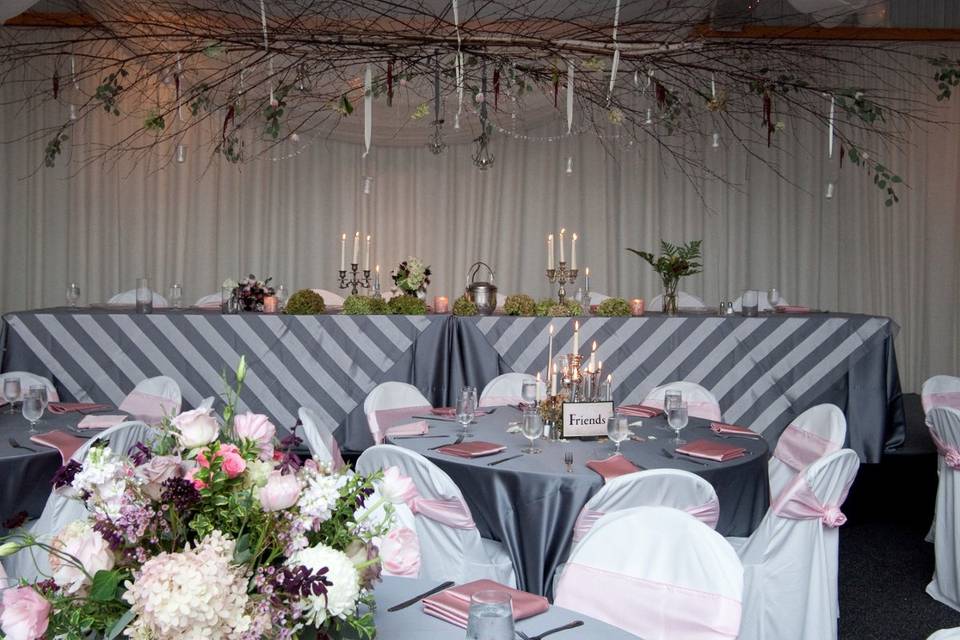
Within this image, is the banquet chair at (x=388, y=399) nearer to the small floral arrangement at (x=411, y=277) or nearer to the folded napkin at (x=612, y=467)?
the small floral arrangement at (x=411, y=277)

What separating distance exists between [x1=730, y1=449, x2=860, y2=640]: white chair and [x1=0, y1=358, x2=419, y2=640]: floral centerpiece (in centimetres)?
214

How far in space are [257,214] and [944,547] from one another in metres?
7.06

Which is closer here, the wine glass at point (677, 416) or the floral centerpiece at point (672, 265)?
the wine glass at point (677, 416)

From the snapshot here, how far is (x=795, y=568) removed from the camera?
317 centimetres

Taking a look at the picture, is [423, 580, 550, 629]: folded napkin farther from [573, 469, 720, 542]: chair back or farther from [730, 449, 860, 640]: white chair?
[730, 449, 860, 640]: white chair

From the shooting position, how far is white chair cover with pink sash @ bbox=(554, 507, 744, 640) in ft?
6.73

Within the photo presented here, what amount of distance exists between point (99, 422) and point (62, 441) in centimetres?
39

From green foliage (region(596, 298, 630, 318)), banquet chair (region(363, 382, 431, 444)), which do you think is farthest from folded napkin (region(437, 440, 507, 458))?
green foliage (region(596, 298, 630, 318))

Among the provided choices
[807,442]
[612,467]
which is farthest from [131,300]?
[807,442]

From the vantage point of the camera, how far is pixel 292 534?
1295 millimetres

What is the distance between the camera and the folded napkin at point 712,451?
11.0ft

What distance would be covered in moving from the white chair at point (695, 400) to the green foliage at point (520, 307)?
1229 millimetres

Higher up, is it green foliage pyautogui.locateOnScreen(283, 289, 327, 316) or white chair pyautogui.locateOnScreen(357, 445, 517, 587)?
green foliage pyautogui.locateOnScreen(283, 289, 327, 316)

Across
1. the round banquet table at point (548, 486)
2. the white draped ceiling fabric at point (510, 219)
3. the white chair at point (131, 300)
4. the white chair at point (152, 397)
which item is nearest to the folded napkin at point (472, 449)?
the round banquet table at point (548, 486)
